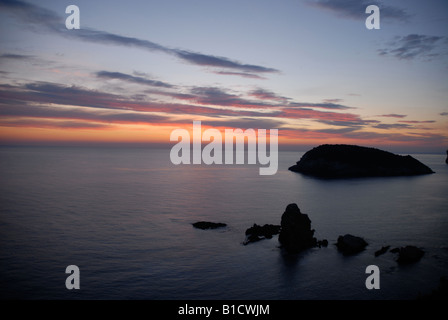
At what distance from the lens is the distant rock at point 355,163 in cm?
15362

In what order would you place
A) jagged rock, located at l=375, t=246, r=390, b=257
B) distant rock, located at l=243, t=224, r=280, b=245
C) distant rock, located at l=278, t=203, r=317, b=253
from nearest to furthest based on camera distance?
jagged rock, located at l=375, t=246, r=390, b=257 → distant rock, located at l=278, t=203, r=317, b=253 → distant rock, located at l=243, t=224, r=280, b=245

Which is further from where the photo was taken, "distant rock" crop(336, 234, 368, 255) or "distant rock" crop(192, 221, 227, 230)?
"distant rock" crop(192, 221, 227, 230)

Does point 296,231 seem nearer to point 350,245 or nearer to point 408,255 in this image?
point 350,245

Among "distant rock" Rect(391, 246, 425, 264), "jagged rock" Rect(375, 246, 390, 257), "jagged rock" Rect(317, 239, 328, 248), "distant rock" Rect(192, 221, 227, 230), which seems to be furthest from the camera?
"distant rock" Rect(192, 221, 227, 230)

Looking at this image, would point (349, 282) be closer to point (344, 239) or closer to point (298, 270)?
point (298, 270)

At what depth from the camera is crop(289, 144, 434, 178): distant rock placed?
154m

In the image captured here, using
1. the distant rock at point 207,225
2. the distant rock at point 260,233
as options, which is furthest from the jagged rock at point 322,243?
the distant rock at point 207,225

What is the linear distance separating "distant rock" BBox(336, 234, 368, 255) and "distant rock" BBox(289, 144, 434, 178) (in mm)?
118283

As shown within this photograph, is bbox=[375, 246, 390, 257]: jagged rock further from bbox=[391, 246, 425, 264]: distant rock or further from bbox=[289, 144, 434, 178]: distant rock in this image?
bbox=[289, 144, 434, 178]: distant rock

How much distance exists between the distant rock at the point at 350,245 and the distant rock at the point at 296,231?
138 inches

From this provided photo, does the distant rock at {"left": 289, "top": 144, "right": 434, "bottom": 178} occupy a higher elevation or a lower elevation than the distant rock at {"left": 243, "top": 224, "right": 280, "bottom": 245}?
higher

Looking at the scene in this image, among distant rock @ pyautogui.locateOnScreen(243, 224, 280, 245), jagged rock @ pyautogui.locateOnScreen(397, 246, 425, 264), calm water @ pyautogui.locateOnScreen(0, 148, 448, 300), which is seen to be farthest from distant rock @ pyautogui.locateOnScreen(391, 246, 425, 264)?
distant rock @ pyautogui.locateOnScreen(243, 224, 280, 245)
